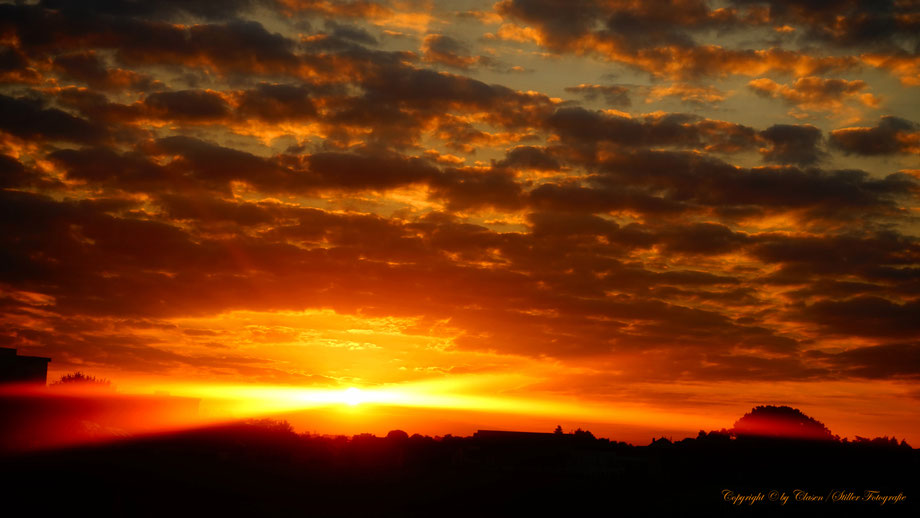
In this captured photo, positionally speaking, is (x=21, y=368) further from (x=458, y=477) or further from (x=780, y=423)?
(x=780, y=423)

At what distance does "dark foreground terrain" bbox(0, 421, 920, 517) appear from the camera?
52278 millimetres

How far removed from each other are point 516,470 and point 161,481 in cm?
3228

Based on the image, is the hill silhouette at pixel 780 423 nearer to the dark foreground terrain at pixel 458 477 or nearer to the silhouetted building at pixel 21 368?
the dark foreground terrain at pixel 458 477

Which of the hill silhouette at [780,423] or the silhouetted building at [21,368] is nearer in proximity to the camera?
the silhouetted building at [21,368]

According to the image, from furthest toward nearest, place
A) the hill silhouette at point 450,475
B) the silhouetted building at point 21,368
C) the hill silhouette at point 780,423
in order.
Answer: the hill silhouette at point 780,423 → the silhouetted building at point 21,368 → the hill silhouette at point 450,475

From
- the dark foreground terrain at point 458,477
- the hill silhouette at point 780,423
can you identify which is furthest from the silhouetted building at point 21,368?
the hill silhouette at point 780,423

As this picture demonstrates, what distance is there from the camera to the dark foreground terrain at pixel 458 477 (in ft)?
172

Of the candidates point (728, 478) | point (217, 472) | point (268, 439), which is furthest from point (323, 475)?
point (728, 478)

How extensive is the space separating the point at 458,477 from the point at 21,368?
4108 centimetres

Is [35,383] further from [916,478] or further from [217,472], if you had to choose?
[916,478]

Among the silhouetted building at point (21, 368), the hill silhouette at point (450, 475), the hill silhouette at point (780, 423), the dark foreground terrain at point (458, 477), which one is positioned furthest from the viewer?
the hill silhouette at point (780, 423)

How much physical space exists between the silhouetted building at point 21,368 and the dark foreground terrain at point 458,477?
11.1 meters

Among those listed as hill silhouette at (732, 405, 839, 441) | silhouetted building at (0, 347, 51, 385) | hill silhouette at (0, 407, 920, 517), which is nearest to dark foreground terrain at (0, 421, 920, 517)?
hill silhouette at (0, 407, 920, 517)

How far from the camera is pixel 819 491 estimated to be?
63.6 metres
